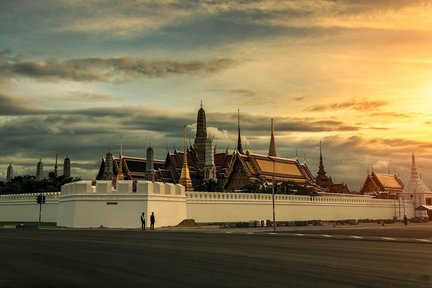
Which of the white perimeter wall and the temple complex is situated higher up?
the temple complex

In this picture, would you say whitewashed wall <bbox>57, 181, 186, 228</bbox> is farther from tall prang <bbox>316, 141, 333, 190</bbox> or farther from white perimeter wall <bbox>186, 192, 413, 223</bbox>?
tall prang <bbox>316, 141, 333, 190</bbox>

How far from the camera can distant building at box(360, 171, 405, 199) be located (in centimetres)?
13825

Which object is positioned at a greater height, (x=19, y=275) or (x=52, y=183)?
(x=52, y=183)

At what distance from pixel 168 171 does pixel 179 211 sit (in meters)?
61.7

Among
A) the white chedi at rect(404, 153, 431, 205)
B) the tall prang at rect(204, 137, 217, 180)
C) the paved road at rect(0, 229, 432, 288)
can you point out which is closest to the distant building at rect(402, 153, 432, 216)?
the white chedi at rect(404, 153, 431, 205)

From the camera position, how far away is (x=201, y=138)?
12338cm

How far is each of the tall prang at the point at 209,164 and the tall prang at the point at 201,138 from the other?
166 inches

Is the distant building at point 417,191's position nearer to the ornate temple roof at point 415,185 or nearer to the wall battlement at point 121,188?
the ornate temple roof at point 415,185

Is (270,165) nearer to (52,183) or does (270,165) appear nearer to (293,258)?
(52,183)

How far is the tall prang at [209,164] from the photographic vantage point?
11488 cm

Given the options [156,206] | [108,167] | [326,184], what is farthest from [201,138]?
[156,206]

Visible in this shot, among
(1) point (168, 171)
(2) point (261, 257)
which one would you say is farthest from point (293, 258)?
(1) point (168, 171)

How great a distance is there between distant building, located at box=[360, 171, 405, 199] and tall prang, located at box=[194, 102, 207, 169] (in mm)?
45081

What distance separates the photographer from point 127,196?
55.5 m
